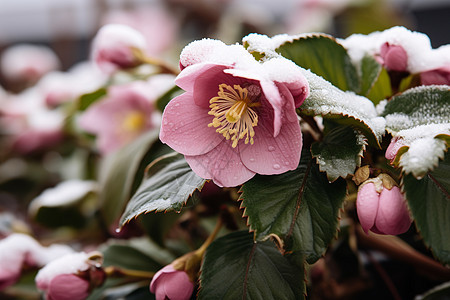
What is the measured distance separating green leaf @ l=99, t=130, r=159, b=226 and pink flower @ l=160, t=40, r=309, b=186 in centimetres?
16

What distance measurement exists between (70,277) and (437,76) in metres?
0.36

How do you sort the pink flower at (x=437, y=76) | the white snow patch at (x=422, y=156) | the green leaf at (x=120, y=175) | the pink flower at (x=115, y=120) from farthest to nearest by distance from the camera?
the pink flower at (x=115, y=120), the green leaf at (x=120, y=175), the pink flower at (x=437, y=76), the white snow patch at (x=422, y=156)

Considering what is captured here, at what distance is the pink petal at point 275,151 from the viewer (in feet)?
0.98

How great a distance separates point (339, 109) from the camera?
0.29 m

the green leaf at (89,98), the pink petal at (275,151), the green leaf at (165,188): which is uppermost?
the pink petal at (275,151)

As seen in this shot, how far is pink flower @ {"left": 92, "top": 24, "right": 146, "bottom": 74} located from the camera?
510 mm

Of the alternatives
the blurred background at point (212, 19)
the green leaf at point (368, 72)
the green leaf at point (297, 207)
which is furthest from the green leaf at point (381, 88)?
the blurred background at point (212, 19)

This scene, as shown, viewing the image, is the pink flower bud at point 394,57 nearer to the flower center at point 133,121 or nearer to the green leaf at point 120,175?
the green leaf at point 120,175

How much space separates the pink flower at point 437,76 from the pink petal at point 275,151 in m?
0.15

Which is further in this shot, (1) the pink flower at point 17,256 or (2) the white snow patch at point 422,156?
(1) the pink flower at point 17,256

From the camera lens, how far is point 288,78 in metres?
0.27

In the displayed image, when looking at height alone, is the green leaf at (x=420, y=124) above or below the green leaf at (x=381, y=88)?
above

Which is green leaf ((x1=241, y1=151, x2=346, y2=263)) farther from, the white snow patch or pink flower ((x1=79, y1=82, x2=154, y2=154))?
pink flower ((x1=79, y1=82, x2=154, y2=154))

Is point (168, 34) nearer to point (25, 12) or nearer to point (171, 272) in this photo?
point (171, 272)
